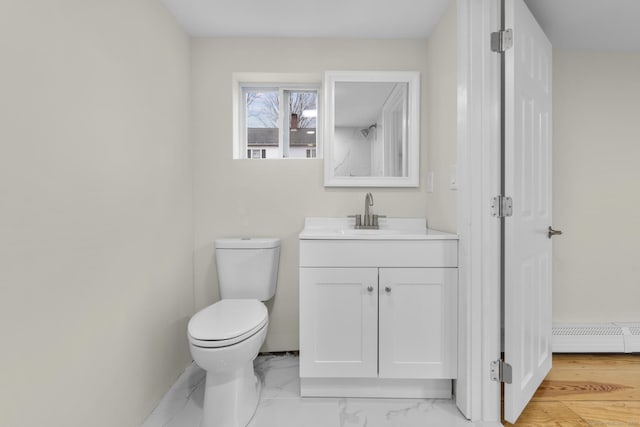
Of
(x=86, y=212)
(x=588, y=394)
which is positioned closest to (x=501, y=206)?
(x=588, y=394)

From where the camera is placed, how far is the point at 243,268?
74.9 inches

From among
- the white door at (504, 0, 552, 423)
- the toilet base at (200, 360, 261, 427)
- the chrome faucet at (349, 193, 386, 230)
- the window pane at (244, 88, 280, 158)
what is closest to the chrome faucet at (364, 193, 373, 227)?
the chrome faucet at (349, 193, 386, 230)

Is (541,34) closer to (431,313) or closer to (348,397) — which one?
(431,313)

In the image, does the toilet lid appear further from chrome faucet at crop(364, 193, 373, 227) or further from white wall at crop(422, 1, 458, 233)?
white wall at crop(422, 1, 458, 233)

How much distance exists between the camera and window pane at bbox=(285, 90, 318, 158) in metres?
2.18

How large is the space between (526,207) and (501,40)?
749 mm

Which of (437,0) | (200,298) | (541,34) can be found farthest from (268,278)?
(541,34)

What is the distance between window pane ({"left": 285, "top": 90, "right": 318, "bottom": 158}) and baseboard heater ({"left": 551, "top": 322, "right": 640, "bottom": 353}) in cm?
206

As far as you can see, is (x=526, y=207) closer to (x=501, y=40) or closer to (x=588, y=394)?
(x=501, y=40)

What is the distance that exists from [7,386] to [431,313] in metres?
1.57

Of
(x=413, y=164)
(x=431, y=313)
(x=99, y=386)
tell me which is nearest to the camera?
(x=99, y=386)

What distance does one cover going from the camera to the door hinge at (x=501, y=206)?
1.36 meters

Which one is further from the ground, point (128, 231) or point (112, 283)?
point (128, 231)

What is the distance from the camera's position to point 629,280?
2.14 meters
